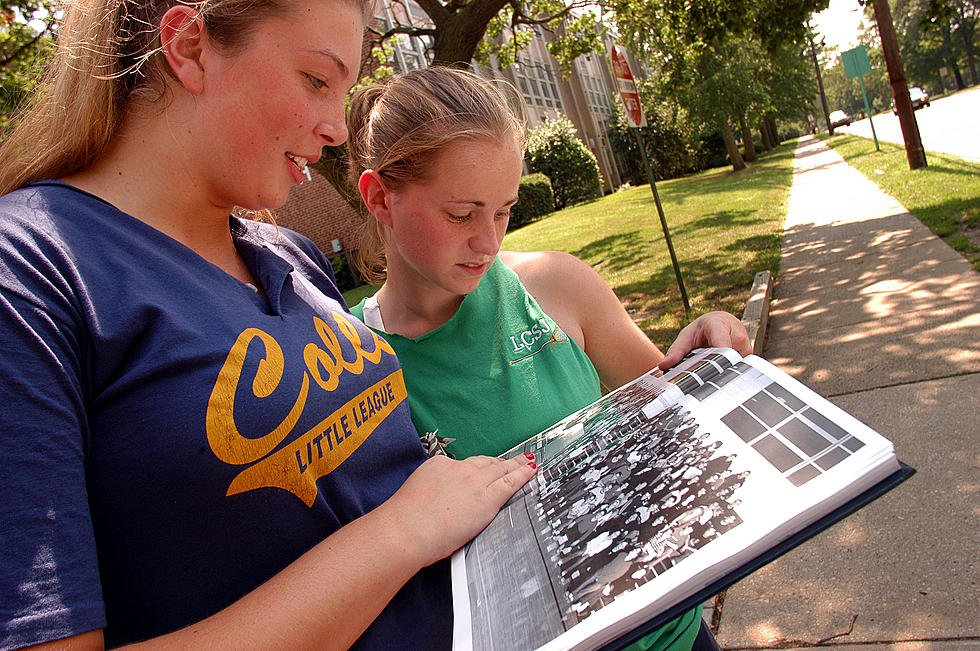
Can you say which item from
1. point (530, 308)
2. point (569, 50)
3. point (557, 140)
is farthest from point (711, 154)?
point (530, 308)

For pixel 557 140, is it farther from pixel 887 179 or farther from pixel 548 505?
pixel 548 505

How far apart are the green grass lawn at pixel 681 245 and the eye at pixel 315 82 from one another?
4816mm

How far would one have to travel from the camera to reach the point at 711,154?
42.2m

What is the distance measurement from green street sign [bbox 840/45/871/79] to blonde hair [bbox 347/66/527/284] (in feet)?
74.1

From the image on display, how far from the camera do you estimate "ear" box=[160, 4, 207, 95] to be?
4.01ft

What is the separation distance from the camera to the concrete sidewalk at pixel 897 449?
2.39 meters

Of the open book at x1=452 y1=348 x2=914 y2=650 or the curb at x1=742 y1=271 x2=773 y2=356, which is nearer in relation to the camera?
the open book at x1=452 y1=348 x2=914 y2=650

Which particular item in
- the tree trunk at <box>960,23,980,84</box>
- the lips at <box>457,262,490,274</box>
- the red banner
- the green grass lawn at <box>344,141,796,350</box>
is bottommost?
the green grass lawn at <box>344,141,796,350</box>

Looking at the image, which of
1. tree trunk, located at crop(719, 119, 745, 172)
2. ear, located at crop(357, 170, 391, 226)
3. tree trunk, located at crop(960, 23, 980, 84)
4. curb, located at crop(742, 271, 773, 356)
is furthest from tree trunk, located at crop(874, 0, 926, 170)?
tree trunk, located at crop(960, 23, 980, 84)

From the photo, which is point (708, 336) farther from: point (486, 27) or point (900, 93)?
point (900, 93)

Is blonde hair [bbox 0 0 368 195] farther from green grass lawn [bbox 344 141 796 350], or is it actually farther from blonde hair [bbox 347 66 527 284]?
green grass lawn [bbox 344 141 796 350]

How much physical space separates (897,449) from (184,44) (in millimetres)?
3525

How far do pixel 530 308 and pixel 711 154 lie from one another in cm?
4381

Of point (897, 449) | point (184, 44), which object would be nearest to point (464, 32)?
point (897, 449)
